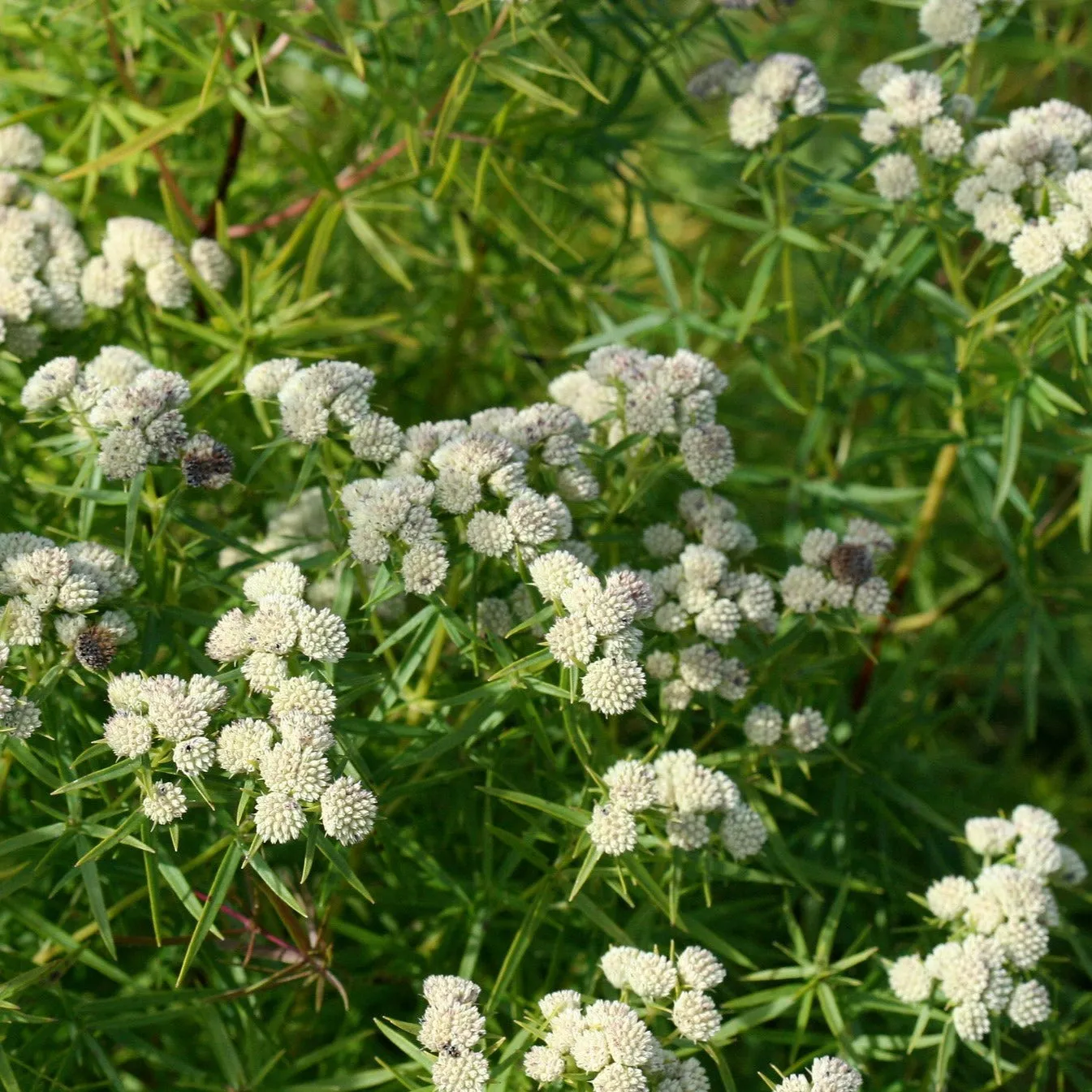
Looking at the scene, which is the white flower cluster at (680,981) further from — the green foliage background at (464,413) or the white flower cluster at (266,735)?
the white flower cluster at (266,735)

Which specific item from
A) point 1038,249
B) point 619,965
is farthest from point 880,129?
point 619,965

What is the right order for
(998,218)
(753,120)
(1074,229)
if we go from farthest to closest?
(753,120)
(998,218)
(1074,229)

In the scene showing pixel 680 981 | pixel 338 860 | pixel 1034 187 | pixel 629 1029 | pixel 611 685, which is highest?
pixel 1034 187

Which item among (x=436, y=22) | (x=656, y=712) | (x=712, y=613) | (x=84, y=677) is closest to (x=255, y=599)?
(x=84, y=677)

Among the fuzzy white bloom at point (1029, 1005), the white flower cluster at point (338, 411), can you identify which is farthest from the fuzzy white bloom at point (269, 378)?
the fuzzy white bloom at point (1029, 1005)

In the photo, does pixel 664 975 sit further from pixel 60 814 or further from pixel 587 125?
pixel 587 125

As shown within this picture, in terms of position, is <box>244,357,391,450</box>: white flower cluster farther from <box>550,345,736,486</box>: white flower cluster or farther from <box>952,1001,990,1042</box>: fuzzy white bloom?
<box>952,1001,990,1042</box>: fuzzy white bloom

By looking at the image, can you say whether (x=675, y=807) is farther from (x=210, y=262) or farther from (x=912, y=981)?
(x=210, y=262)
